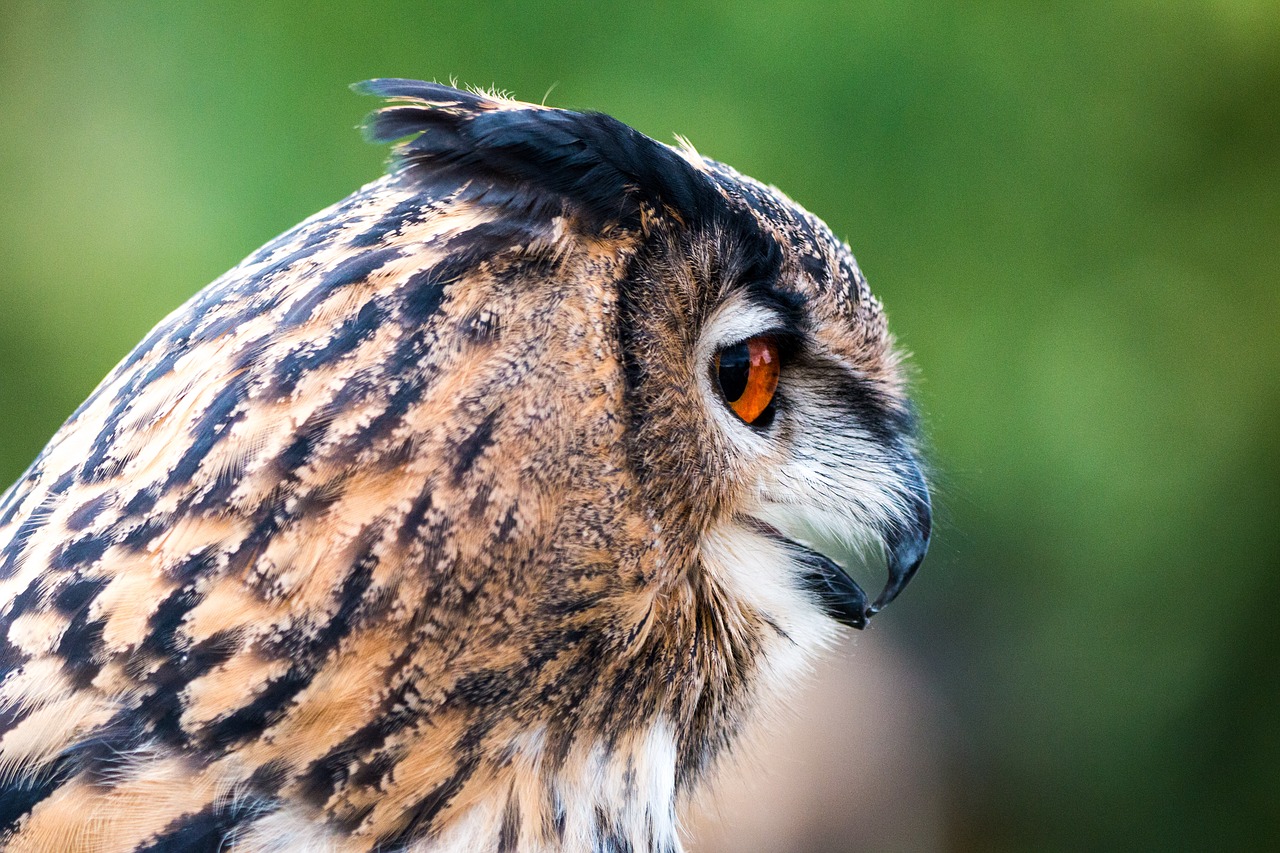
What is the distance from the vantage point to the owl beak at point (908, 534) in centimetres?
126

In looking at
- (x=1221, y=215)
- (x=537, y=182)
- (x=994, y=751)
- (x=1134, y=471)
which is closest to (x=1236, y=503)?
(x=1134, y=471)

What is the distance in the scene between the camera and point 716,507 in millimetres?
956

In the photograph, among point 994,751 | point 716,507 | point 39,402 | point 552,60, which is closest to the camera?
point 716,507

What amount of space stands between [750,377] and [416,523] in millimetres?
398

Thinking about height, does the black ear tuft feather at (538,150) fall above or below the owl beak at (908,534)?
above

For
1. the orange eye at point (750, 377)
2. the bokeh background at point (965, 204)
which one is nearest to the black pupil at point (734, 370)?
the orange eye at point (750, 377)

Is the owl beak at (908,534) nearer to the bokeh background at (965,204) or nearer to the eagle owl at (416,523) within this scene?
the eagle owl at (416,523)

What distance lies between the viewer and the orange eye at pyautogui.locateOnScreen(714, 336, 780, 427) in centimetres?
98

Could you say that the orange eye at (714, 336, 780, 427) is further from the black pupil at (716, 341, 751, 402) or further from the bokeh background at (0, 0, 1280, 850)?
the bokeh background at (0, 0, 1280, 850)

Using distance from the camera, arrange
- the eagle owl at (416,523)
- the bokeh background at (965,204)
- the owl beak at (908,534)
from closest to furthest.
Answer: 1. the eagle owl at (416,523)
2. the owl beak at (908,534)
3. the bokeh background at (965,204)

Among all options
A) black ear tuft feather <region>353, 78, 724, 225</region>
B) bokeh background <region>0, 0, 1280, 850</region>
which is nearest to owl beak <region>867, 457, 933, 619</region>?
black ear tuft feather <region>353, 78, 724, 225</region>

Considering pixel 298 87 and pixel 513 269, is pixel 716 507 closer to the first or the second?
pixel 513 269

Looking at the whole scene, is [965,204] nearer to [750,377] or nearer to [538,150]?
[750,377]

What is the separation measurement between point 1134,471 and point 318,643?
7.58 ft
